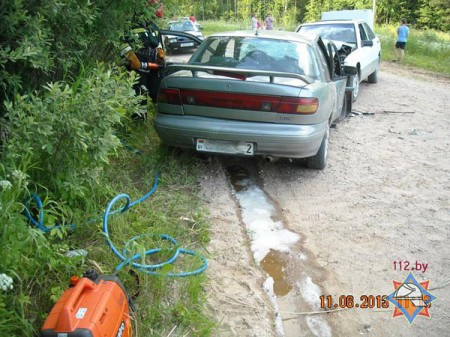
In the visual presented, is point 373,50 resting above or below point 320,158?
above

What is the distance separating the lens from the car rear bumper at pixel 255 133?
4.14 meters

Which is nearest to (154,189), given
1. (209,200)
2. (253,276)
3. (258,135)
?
(209,200)

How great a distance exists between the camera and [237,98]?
13.6 feet

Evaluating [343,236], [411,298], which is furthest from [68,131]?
[411,298]

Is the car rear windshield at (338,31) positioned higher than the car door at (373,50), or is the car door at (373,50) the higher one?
the car rear windshield at (338,31)

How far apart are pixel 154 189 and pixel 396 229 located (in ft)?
7.44

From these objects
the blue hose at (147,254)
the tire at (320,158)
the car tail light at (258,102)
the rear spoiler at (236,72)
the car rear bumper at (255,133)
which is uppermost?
the rear spoiler at (236,72)

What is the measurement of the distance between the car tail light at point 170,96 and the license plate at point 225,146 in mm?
488

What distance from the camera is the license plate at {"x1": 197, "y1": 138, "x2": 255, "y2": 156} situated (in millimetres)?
4241

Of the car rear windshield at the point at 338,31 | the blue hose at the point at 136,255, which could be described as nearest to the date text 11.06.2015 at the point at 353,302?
the blue hose at the point at 136,255

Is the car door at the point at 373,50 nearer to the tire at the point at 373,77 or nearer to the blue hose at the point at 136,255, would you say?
the tire at the point at 373,77

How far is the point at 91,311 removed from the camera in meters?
1.84

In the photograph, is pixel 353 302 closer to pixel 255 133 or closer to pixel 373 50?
pixel 255 133

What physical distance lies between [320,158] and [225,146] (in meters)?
1.29
